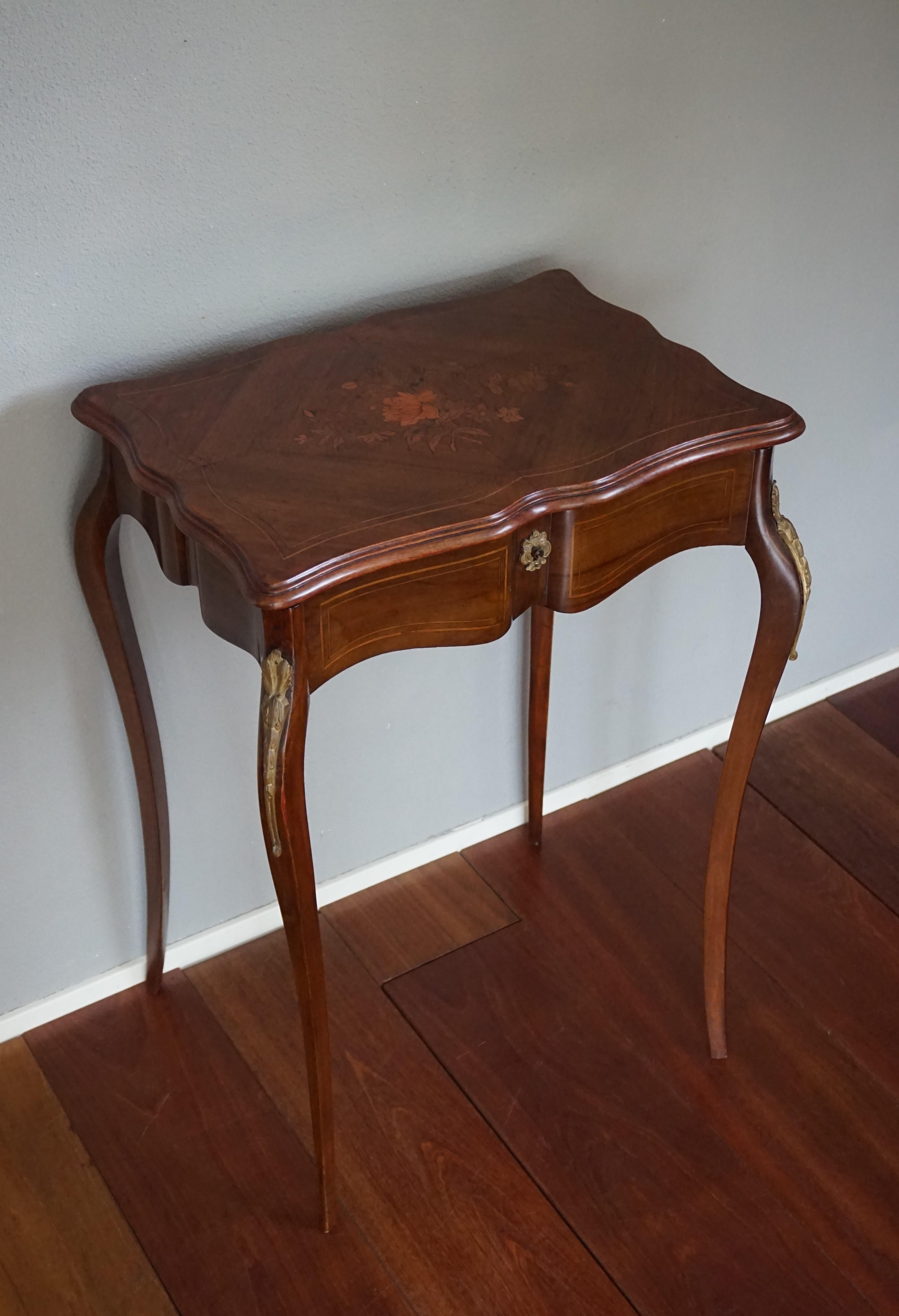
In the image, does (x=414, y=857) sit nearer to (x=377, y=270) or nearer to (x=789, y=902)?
(x=789, y=902)

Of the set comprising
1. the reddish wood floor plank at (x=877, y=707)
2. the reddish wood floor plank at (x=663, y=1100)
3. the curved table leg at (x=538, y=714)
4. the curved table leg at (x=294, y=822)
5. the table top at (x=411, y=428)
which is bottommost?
the reddish wood floor plank at (x=877, y=707)

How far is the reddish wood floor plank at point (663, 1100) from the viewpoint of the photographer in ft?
4.55

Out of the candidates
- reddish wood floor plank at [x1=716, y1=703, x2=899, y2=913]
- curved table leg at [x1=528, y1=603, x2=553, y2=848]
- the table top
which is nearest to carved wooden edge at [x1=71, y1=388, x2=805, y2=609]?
the table top

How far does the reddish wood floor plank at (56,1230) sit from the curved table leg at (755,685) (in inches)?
28.9

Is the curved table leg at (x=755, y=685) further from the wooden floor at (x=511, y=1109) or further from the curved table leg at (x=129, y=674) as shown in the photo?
the curved table leg at (x=129, y=674)

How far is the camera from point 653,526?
1226 millimetres

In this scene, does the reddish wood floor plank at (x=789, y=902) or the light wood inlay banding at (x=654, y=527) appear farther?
the reddish wood floor plank at (x=789, y=902)

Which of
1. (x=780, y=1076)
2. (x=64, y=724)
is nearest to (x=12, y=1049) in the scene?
(x=64, y=724)

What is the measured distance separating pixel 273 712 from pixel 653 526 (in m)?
0.42

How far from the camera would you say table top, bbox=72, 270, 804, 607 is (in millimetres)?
1054

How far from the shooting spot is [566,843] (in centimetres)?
194

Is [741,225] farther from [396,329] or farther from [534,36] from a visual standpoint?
[396,329]

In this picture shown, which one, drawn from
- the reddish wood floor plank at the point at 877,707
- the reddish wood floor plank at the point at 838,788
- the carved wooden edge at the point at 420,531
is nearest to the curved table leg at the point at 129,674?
the carved wooden edge at the point at 420,531

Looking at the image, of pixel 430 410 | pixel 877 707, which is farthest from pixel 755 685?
pixel 877 707
